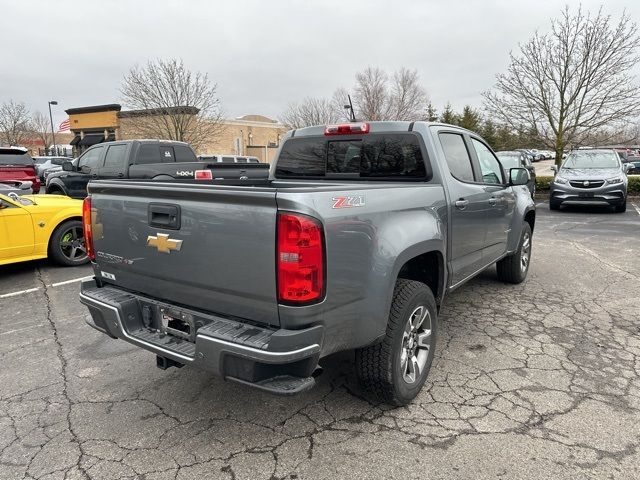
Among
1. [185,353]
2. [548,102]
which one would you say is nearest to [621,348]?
[185,353]

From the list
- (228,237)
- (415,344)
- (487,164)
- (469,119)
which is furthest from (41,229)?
(469,119)

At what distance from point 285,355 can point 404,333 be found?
104 centimetres

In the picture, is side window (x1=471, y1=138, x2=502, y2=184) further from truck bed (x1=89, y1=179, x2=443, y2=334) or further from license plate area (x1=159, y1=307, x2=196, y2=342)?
license plate area (x1=159, y1=307, x2=196, y2=342)

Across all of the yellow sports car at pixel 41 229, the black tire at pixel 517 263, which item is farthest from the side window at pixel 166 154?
the black tire at pixel 517 263

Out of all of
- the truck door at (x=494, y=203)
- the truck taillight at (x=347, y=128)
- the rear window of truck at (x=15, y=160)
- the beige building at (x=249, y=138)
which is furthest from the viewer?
the beige building at (x=249, y=138)

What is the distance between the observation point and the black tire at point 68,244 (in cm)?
661

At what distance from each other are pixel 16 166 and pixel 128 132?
19426 mm

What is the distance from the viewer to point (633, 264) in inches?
266

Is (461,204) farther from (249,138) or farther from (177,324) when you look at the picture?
(249,138)

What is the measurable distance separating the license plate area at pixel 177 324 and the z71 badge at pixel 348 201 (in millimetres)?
1058

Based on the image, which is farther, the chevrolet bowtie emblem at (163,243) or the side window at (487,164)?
the side window at (487,164)

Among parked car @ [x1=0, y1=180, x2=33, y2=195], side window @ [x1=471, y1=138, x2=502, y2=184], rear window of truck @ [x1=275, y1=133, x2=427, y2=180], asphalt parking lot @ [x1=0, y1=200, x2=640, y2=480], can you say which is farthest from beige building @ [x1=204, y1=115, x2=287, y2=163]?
asphalt parking lot @ [x1=0, y1=200, x2=640, y2=480]

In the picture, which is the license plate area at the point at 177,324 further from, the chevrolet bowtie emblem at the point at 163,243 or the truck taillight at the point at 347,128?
the truck taillight at the point at 347,128

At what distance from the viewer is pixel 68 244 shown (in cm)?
682
